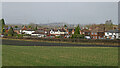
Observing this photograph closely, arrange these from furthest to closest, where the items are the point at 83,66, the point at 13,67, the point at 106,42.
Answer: the point at 106,42
the point at 83,66
the point at 13,67

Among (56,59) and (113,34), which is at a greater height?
(56,59)

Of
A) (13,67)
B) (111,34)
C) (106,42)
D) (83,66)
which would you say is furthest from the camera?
(111,34)

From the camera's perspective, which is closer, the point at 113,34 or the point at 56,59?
the point at 56,59

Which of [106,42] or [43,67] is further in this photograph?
[106,42]

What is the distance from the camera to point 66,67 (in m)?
10.3

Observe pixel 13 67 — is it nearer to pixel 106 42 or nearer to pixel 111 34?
pixel 106 42

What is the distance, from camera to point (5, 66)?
10.1 m

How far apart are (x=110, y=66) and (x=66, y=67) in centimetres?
313

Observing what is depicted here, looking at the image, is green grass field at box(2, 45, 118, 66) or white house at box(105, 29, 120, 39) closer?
green grass field at box(2, 45, 118, 66)

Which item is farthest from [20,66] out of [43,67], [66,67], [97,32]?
[97,32]

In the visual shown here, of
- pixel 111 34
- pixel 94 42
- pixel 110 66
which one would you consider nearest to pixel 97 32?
pixel 111 34

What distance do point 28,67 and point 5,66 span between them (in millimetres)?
1499

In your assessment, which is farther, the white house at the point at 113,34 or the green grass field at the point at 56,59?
the white house at the point at 113,34

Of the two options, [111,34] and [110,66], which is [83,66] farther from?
[111,34]
